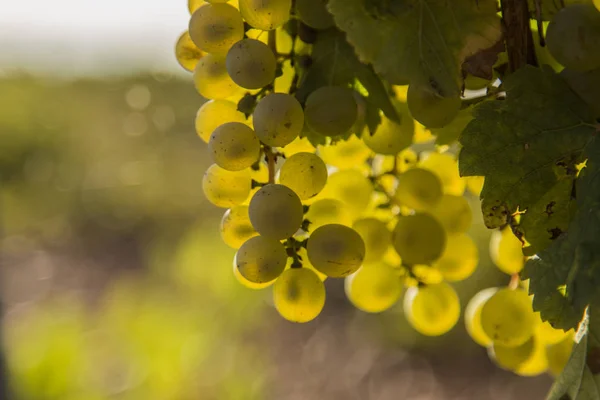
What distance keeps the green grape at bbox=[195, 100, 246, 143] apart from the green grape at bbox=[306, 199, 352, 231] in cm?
7

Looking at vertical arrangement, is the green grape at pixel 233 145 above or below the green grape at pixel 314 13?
below

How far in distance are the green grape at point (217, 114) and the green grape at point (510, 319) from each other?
21 centimetres

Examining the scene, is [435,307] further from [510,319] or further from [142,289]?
[142,289]

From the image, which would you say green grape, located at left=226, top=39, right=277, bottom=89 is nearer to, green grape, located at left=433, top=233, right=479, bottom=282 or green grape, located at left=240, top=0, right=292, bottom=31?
green grape, located at left=240, top=0, right=292, bottom=31

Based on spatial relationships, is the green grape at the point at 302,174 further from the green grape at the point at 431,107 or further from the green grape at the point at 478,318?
the green grape at the point at 478,318

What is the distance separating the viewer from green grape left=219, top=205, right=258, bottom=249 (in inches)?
15.9

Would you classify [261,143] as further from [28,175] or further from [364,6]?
[28,175]

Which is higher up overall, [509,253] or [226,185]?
[226,185]

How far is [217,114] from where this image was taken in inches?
16.3

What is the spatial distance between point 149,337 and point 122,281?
1.73m

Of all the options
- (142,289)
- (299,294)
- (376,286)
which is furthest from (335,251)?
(142,289)

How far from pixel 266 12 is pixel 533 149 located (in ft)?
0.46

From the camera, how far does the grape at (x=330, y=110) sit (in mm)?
349

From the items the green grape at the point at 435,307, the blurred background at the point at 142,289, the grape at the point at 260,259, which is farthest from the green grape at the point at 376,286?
the blurred background at the point at 142,289
